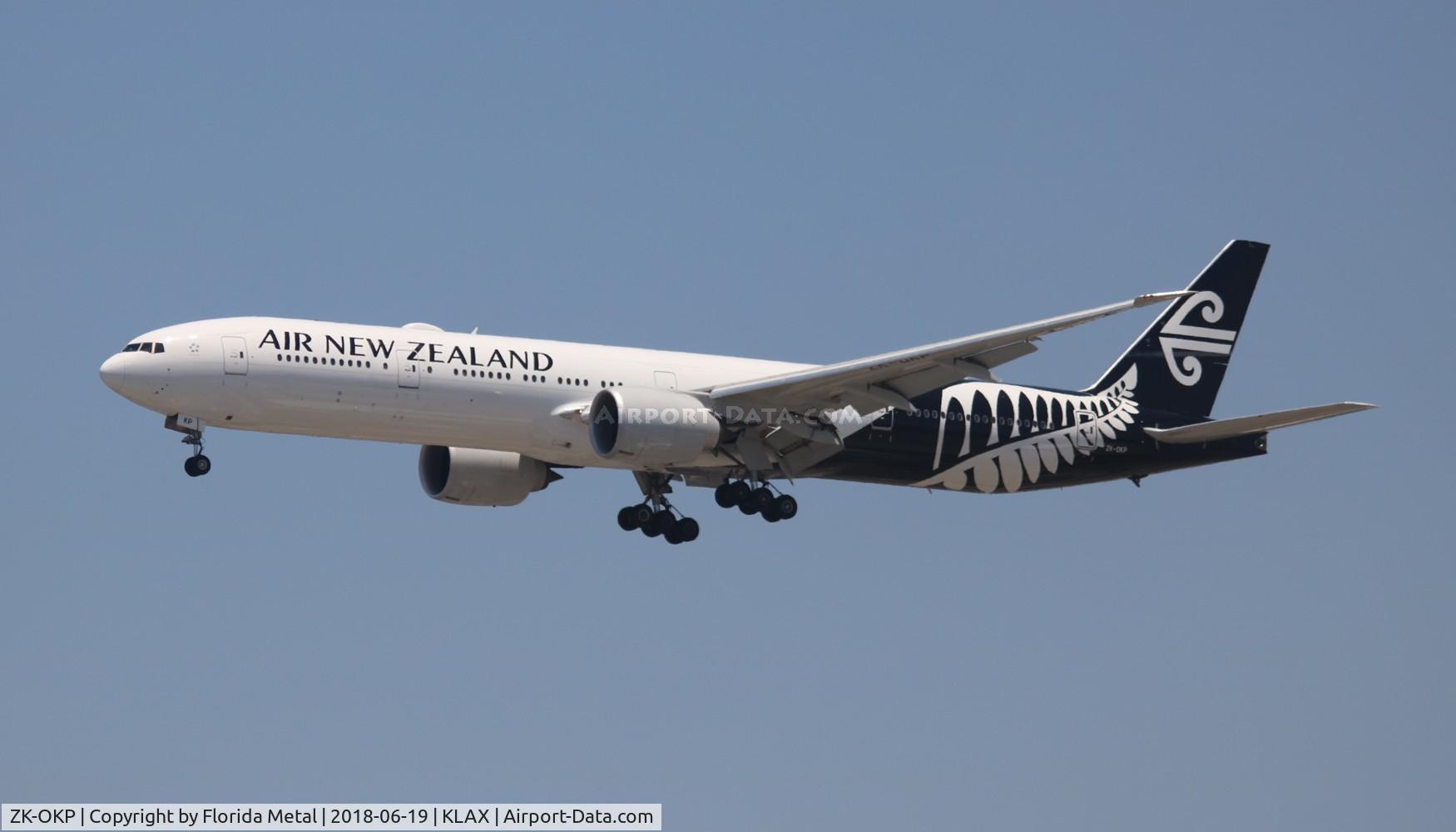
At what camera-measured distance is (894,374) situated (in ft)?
154

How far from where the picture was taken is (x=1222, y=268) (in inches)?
2195

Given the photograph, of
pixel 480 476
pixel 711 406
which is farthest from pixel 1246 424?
pixel 480 476

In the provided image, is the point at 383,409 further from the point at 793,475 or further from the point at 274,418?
the point at 793,475

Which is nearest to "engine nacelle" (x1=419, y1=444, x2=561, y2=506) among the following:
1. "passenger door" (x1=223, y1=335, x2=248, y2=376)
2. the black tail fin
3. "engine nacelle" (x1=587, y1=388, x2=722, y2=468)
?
"engine nacelle" (x1=587, y1=388, x2=722, y2=468)

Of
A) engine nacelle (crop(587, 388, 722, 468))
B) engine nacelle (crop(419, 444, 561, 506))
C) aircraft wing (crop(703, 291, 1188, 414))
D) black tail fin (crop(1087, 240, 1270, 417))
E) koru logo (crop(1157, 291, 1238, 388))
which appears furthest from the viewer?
koru logo (crop(1157, 291, 1238, 388))

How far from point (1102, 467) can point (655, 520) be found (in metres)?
11.5

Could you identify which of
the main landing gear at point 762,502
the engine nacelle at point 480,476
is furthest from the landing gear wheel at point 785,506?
the engine nacelle at point 480,476

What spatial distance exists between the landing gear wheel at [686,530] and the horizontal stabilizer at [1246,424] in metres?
11.9

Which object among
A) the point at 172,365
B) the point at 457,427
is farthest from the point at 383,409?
the point at 172,365

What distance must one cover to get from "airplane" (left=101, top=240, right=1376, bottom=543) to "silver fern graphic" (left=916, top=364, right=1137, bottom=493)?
0.15 ft

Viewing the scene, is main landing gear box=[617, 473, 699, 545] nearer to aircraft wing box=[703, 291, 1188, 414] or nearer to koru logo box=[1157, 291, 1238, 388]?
aircraft wing box=[703, 291, 1188, 414]

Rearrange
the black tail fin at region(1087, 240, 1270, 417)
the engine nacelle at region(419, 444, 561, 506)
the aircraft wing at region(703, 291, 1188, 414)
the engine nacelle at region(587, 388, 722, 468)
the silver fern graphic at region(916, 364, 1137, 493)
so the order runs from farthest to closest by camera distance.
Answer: the black tail fin at region(1087, 240, 1270, 417), the engine nacelle at region(419, 444, 561, 506), the silver fern graphic at region(916, 364, 1137, 493), the engine nacelle at region(587, 388, 722, 468), the aircraft wing at region(703, 291, 1188, 414)

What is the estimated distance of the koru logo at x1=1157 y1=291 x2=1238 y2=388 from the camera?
54.7m

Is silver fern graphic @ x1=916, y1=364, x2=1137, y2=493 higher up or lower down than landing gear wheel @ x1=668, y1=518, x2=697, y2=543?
higher up
